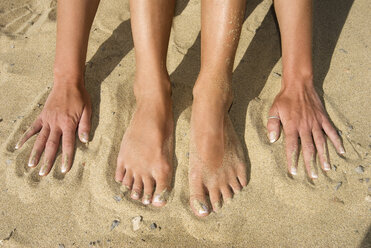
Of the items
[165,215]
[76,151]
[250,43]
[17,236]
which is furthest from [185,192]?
[250,43]

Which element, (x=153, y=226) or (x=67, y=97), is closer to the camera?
(x=153, y=226)

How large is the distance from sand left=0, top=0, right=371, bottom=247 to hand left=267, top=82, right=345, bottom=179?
0.05 m

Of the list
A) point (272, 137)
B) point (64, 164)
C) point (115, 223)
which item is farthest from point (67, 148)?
point (272, 137)

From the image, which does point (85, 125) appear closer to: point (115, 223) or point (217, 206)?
point (115, 223)

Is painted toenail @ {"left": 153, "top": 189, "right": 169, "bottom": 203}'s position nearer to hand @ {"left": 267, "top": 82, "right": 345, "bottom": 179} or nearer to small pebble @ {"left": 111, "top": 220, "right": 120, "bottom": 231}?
small pebble @ {"left": 111, "top": 220, "right": 120, "bottom": 231}

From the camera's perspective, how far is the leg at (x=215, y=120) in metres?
1.58

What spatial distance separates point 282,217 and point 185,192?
1.63 ft

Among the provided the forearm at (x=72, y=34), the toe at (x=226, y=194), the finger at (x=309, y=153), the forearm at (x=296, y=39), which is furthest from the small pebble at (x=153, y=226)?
the forearm at (x=296, y=39)

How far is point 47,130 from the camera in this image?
5.77 ft

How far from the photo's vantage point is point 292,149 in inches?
64.9

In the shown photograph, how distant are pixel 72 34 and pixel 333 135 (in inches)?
62.2

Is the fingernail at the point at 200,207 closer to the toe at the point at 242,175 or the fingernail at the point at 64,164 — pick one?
the toe at the point at 242,175

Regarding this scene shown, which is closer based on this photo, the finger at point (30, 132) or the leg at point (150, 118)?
the leg at point (150, 118)

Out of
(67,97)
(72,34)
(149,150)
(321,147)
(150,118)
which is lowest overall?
(321,147)
